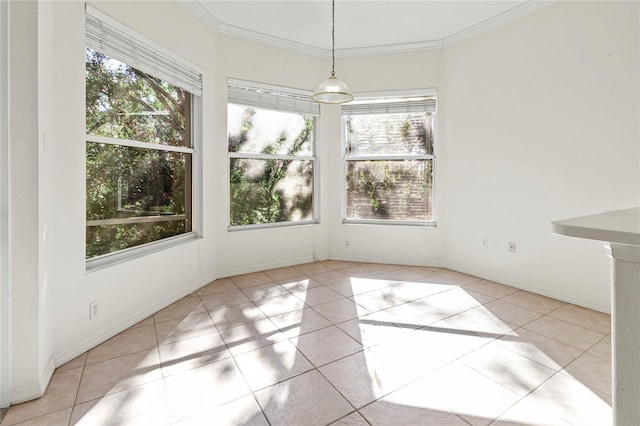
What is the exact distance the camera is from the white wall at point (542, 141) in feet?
8.70

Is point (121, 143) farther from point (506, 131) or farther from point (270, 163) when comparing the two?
point (506, 131)

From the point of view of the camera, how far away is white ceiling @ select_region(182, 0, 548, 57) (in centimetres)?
317

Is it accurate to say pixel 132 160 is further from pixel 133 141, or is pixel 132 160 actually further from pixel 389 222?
pixel 389 222

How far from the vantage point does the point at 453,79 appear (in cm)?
392

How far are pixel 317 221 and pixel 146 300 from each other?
2.38 meters

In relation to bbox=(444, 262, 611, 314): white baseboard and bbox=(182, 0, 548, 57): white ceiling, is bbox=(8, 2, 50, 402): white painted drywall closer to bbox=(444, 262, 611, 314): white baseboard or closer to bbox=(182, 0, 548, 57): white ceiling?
bbox=(182, 0, 548, 57): white ceiling

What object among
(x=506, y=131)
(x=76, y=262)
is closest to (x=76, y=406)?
(x=76, y=262)

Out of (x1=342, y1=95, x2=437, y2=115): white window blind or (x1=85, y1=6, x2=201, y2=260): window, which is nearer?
(x1=85, y1=6, x2=201, y2=260): window

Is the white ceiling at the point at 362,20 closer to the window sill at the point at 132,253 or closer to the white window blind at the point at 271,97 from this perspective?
the white window blind at the point at 271,97

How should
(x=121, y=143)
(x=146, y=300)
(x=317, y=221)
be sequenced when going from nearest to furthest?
(x=121, y=143), (x=146, y=300), (x=317, y=221)

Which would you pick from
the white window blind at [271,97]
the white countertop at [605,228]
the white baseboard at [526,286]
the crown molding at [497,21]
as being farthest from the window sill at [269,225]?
the white countertop at [605,228]

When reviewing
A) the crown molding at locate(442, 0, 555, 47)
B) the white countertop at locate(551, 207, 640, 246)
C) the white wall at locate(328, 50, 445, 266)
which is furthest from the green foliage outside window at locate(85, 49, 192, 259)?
the crown molding at locate(442, 0, 555, 47)

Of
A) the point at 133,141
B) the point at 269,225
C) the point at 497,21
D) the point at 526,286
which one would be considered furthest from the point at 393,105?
the point at 133,141

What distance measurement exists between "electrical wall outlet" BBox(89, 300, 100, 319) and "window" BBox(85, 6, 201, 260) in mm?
320
